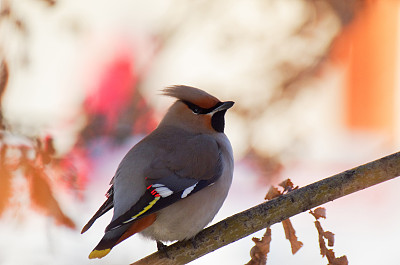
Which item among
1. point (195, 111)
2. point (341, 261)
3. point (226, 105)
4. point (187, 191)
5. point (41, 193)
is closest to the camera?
point (341, 261)

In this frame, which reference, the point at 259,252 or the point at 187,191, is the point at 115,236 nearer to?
the point at 187,191

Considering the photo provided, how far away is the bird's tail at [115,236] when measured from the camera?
3011 mm

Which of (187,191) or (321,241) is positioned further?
(187,191)

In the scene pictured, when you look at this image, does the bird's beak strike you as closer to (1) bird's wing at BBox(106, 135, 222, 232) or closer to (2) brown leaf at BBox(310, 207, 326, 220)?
(1) bird's wing at BBox(106, 135, 222, 232)

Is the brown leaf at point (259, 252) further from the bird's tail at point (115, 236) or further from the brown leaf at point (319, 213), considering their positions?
the bird's tail at point (115, 236)

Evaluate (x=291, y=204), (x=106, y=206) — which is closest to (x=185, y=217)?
(x=106, y=206)

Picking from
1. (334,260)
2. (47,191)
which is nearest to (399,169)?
(334,260)

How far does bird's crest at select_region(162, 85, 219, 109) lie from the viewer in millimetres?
Answer: 3764

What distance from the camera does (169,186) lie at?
3266 millimetres

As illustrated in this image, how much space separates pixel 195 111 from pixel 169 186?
2.08 feet

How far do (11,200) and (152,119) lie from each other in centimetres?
102

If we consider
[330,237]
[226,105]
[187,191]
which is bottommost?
[330,237]

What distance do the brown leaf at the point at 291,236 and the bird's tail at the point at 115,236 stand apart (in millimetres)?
504

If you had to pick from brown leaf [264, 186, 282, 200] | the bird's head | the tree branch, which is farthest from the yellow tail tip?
the bird's head
